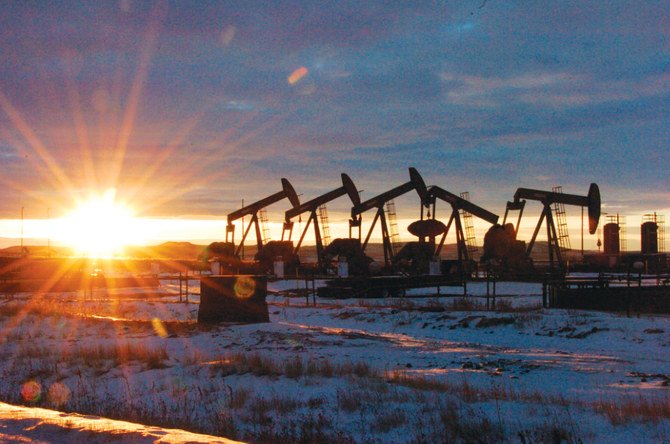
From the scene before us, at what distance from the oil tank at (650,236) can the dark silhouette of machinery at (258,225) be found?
28943 mm

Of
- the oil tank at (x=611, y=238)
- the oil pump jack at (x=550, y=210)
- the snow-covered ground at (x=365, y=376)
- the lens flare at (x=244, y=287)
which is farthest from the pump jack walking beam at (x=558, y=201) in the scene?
the lens flare at (x=244, y=287)

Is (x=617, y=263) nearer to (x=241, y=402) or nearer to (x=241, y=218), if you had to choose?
(x=241, y=218)

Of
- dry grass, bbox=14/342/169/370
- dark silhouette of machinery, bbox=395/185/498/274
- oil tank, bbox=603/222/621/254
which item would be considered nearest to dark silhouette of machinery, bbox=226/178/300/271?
dark silhouette of machinery, bbox=395/185/498/274

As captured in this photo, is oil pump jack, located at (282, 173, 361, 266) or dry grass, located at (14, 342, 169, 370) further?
oil pump jack, located at (282, 173, 361, 266)

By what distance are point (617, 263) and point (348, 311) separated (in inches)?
1397

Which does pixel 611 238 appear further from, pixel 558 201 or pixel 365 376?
pixel 365 376

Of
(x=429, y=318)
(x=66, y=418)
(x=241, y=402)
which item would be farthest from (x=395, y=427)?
(x=429, y=318)

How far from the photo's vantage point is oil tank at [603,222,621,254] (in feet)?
200

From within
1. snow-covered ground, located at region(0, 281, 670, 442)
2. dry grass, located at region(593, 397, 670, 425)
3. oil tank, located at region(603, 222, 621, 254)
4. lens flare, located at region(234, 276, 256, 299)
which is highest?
oil tank, located at region(603, 222, 621, 254)

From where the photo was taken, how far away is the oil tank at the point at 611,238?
2400 inches

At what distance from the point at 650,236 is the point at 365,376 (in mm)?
55226

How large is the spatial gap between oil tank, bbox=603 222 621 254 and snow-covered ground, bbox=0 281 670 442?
4259cm

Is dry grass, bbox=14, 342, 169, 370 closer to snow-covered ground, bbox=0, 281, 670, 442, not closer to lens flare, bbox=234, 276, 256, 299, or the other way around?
snow-covered ground, bbox=0, 281, 670, 442

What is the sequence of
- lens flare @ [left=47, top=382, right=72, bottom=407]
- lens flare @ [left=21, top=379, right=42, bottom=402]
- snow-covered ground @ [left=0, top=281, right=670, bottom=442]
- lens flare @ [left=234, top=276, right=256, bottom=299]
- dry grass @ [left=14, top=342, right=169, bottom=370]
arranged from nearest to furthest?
snow-covered ground @ [left=0, top=281, right=670, bottom=442]
lens flare @ [left=47, top=382, right=72, bottom=407]
lens flare @ [left=21, top=379, right=42, bottom=402]
dry grass @ [left=14, top=342, right=169, bottom=370]
lens flare @ [left=234, top=276, right=256, bottom=299]
